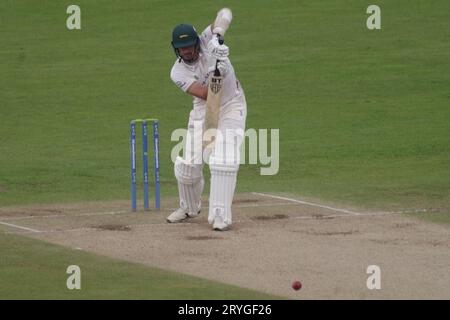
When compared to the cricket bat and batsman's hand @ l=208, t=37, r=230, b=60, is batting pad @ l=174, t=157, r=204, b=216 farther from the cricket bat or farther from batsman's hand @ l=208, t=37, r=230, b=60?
batsman's hand @ l=208, t=37, r=230, b=60

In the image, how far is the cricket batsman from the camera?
13.7 m

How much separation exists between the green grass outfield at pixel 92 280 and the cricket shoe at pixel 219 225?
168cm

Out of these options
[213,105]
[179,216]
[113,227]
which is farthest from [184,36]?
[113,227]

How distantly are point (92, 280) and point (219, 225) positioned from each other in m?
2.59

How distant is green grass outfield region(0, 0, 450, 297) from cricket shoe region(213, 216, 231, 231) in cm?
200

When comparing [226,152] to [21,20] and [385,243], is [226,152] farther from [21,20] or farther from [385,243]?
[21,20]

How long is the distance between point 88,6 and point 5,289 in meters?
21.8

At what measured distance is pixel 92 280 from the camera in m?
11.3

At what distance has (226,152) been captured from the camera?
45.3 ft

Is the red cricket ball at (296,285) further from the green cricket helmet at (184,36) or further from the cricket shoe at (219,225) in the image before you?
the green cricket helmet at (184,36)

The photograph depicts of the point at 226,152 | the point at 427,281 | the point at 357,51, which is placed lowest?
the point at 427,281

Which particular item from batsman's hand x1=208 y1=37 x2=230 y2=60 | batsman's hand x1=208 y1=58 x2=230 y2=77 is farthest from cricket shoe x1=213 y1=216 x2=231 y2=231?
batsman's hand x1=208 y1=37 x2=230 y2=60

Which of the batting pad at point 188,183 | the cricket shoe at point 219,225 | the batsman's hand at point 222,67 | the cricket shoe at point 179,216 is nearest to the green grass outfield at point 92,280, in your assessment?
the cricket shoe at point 219,225

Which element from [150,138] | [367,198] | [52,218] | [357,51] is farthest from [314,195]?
[357,51]
